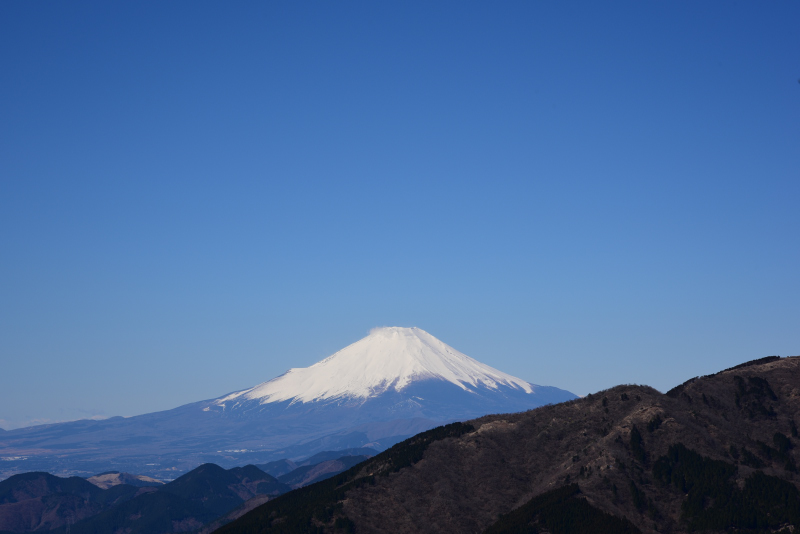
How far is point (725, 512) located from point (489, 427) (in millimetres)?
53668

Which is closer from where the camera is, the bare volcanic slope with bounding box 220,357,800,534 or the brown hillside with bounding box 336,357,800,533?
the bare volcanic slope with bounding box 220,357,800,534

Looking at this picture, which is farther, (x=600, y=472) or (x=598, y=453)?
(x=598, y=453)

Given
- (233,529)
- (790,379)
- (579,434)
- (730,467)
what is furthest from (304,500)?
(790,379)

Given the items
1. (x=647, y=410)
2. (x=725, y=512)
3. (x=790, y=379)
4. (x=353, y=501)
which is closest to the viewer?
(x=725, y=512)

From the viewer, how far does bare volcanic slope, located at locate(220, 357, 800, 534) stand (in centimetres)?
11475

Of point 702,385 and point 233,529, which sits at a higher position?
point 702,385

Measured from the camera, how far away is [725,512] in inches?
4387

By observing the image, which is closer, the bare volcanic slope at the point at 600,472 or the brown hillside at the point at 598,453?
the bare volcanic slope at the point at 600,472

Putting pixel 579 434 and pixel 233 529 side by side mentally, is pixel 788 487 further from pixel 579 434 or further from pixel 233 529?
pixel 233 529

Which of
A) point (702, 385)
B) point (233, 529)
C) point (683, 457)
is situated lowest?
point (233, 529)

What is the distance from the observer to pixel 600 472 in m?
126

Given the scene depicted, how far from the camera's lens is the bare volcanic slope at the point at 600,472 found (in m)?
115

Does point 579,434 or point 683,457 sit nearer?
point 683,457

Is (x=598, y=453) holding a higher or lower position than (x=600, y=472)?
higher
